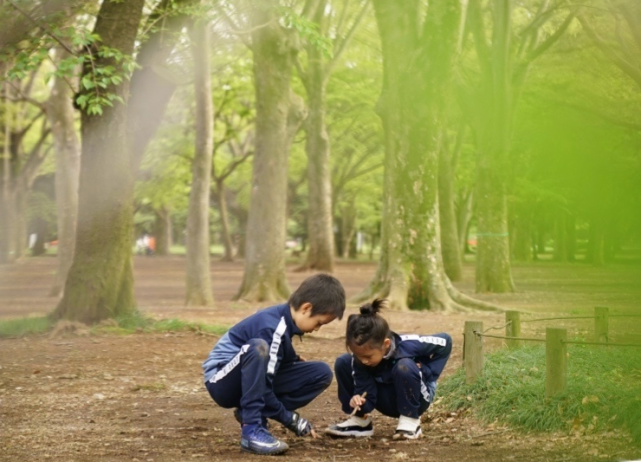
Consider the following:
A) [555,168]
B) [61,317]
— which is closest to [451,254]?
[61,317]

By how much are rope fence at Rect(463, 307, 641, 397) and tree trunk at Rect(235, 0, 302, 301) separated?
10.2 m

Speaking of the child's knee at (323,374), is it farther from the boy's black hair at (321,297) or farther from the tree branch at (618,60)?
the tree branch at (618,60)

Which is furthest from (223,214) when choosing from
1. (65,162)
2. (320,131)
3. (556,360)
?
(556,360)

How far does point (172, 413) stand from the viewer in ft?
22.0

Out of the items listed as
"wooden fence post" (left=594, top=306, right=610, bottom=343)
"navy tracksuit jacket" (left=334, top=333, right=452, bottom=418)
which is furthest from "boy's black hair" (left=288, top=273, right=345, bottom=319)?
"wooden fence post" (left=594, top=306, right=610, bottom=343)

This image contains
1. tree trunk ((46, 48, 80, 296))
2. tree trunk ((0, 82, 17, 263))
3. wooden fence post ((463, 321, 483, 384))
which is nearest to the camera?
wooden fence post ((463, 321, 483, 384))

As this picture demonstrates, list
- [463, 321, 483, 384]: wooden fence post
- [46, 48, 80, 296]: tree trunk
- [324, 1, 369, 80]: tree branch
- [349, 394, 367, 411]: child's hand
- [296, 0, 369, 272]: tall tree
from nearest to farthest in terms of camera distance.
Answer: [349, 394, 367, 411]: child's hand < [463, 321, 483, 384]: wooden fence post < [46, 48, 80, 296]: tree trunk < [324, 1, 369, 80]: tree branch < [296, 0, 369, 272]: tall tree

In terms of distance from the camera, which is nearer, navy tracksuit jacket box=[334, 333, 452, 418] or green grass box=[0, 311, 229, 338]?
navy tracksuit jacket box=[334, 333, 452, 418]

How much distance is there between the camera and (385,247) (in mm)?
16656

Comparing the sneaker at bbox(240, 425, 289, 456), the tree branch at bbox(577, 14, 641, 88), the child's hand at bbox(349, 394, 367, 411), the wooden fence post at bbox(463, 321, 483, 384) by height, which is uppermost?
the tree branch at bbox(577, 14, 641, 88)

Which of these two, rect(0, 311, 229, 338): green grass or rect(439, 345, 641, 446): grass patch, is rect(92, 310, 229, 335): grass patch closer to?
rect(0, 311, 229, 338): green grass

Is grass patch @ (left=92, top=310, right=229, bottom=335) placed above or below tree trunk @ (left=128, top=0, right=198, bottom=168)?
below

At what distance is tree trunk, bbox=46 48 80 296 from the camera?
1891 centimetres

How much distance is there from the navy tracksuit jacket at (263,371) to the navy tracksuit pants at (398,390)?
0.42 ft
